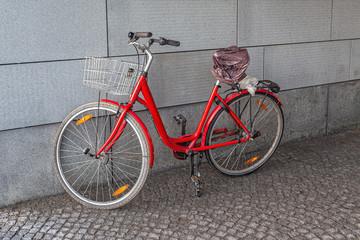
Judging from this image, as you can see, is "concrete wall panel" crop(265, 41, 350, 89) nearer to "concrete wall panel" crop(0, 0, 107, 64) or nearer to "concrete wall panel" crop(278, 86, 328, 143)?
"concrete wall panel" crop(278, 86, 328, 143)

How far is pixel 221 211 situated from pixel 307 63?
2.75m

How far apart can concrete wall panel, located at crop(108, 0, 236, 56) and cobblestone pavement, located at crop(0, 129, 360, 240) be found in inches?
57.1

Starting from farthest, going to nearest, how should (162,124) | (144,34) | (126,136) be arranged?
(126,136) < (162,124) < (144,34)

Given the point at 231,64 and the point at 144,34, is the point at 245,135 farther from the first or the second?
the point at 144,34

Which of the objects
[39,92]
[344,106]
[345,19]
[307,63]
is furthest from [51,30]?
[344,106]

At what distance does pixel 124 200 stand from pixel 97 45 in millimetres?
1529

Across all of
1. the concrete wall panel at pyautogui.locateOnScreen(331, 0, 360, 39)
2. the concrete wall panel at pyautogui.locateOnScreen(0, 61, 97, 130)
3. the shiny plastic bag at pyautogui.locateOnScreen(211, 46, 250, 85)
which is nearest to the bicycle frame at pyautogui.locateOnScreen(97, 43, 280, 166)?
the shiny plastic bag at pyautogui.locateOnScreen(211, 46, 250, 85)

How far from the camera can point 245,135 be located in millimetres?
4746

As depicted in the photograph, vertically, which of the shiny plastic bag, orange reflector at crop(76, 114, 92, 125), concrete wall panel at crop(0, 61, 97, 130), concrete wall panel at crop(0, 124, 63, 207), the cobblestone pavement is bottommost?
the cobblestone pavement

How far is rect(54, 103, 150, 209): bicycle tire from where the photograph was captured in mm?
4176

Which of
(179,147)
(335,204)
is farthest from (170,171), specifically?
(335,204)

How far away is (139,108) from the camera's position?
4805mm

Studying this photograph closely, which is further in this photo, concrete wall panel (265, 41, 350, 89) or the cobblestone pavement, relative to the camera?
concrete wall panel (265, 41, 350, 89)

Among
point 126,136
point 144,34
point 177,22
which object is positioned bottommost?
point 126,136
